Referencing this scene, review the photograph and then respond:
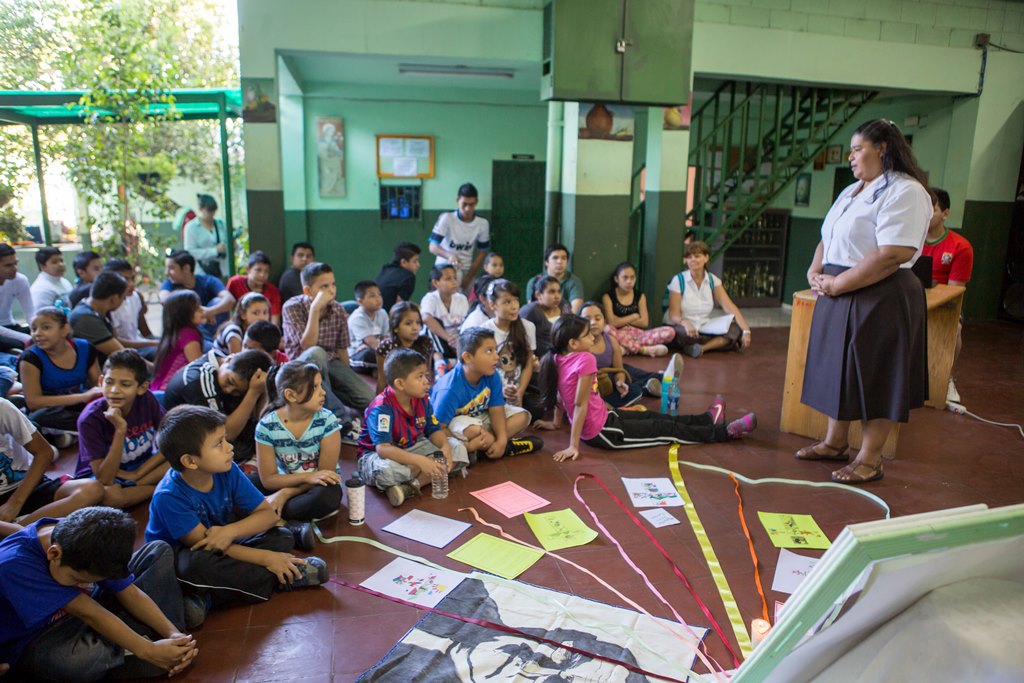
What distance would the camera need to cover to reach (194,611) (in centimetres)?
249

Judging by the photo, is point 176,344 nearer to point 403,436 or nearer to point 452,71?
point 403,436

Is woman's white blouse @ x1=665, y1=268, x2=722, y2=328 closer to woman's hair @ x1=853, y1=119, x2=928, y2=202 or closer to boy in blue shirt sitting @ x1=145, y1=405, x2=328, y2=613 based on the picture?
woman's hair @ x1=853, y1=119, x2=928, y2=202

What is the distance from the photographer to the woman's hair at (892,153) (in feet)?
11.2

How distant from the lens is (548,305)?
547 cm

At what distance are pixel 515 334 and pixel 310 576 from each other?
223 centimetres

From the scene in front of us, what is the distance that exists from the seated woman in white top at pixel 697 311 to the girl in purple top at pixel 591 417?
228 centimetres

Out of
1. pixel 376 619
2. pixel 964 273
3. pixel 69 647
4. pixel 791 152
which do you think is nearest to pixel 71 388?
pixel 69 647

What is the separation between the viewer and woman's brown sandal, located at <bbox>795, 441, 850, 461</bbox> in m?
4.13

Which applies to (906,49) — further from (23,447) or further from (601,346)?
(23,447)

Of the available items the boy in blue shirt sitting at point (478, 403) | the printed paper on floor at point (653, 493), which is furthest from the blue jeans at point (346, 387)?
the printed paper on floor at point (653, 493)

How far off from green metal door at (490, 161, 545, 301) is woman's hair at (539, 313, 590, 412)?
4.74m

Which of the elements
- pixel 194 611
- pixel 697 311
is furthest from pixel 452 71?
pixel 194 611

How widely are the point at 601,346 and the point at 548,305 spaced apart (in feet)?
2.04

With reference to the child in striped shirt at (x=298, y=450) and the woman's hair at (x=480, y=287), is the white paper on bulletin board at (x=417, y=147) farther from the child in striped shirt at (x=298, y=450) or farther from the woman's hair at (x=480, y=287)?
the child in striped shirt at (x=298, y=450)
